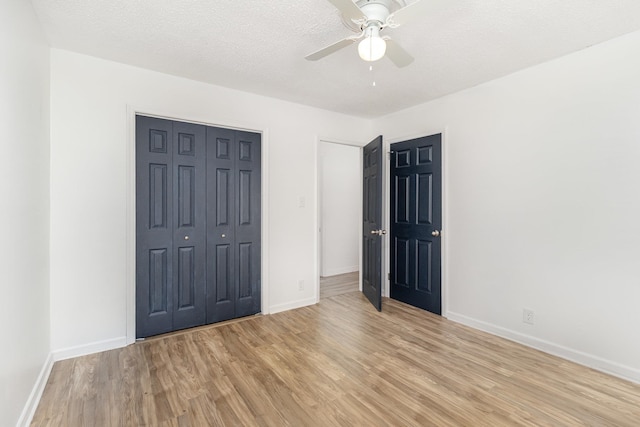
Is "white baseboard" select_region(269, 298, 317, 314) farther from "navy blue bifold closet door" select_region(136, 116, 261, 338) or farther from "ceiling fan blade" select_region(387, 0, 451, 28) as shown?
Result: "ceiling fan blade" select_region(387, 0, 451, 28)

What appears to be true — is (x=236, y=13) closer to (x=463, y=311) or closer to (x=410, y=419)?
(x=410, y=419)

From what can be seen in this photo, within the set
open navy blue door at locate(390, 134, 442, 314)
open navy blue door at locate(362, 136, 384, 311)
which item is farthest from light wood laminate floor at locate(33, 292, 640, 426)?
open navy blue door at locate(362, 136, 384, 311)

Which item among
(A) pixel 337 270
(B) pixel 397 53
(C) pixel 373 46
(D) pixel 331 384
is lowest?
(D) pixel 331 384

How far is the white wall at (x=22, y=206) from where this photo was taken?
1485mm

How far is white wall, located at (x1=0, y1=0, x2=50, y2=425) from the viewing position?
4.87 ft

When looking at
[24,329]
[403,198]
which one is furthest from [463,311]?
[24,329]

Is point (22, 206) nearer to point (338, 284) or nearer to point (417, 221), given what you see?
point (417, 221)

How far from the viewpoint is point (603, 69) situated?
7.52 feet

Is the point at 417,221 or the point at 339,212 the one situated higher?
the point at 339,212

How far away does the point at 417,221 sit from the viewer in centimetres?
366

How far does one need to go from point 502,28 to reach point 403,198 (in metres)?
2.06

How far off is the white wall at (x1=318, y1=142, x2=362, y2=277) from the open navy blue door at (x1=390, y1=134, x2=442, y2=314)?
1.45 meters

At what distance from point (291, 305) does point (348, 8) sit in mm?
3067

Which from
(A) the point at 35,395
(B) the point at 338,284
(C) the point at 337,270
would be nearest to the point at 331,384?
(A) the point at 35,395
